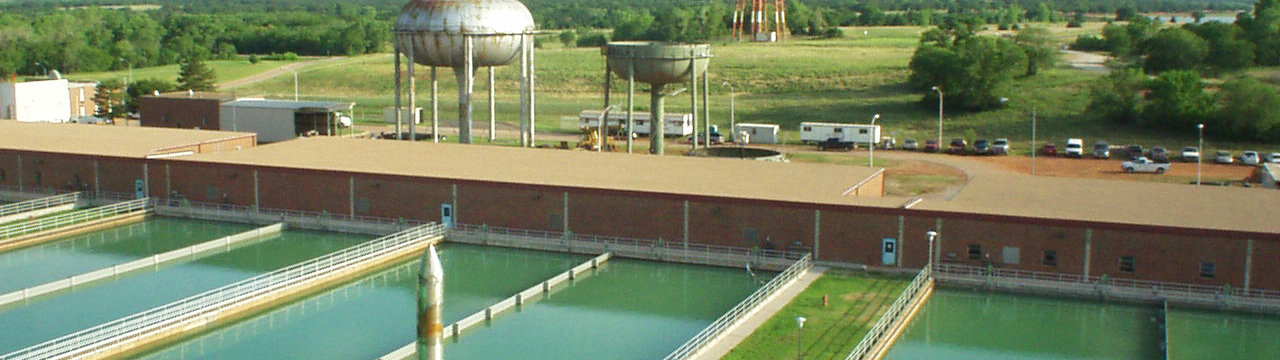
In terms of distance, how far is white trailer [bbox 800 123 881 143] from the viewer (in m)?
80.1

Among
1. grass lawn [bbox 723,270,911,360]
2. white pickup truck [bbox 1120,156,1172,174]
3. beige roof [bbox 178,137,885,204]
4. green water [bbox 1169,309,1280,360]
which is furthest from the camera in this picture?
white pickup truck [bbox 1120,156,1172,174]

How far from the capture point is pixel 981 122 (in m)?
87.0

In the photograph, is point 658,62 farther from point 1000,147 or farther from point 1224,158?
point 1224,158

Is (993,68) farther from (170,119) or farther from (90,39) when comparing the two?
(90,39)

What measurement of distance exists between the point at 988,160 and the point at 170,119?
161ft

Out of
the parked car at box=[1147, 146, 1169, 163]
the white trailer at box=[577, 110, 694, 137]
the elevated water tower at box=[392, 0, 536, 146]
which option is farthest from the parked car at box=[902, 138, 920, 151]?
the elevated water tower at box=[392, 0, 536, 146]

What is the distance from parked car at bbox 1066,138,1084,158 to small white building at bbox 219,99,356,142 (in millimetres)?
41456

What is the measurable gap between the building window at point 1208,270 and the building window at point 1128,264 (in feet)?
6.15

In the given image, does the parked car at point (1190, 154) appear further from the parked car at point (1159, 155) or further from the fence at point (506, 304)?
the fence at point (506, 304)

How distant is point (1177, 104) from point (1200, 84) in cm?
477

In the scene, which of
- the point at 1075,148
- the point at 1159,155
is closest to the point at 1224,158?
the point at 1159,155

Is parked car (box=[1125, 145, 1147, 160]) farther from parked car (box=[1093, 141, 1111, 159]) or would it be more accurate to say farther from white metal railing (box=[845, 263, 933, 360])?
white metal railing (box=[845, 263, 933, 360])

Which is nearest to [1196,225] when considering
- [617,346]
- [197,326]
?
[617,346]

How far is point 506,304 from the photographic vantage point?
3906cm
